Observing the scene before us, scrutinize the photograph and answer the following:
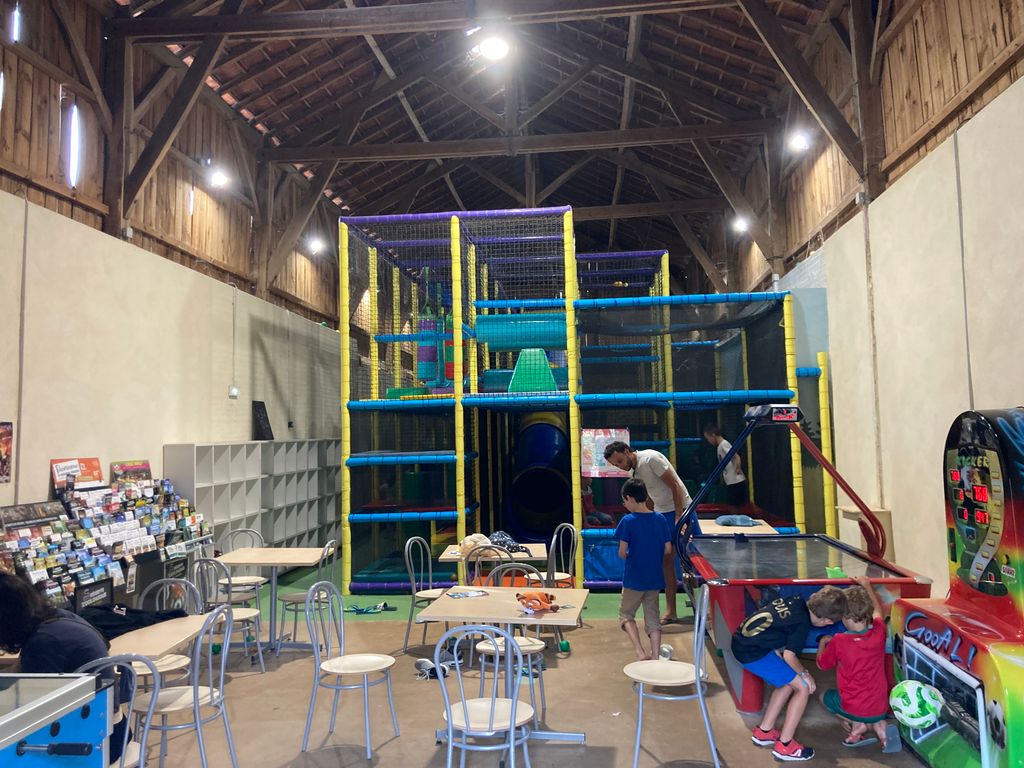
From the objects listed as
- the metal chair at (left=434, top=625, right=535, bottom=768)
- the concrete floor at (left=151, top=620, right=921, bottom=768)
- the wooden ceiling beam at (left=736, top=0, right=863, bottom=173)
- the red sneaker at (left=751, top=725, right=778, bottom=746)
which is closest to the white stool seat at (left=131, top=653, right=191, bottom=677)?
the concrete floor at (left=151, top=620, right=921, bottom=768)

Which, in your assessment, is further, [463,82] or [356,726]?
[463,82]

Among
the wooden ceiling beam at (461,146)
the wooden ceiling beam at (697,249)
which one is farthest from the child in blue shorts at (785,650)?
the wooden ceiling beam at (697,249)

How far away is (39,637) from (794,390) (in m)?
6.55

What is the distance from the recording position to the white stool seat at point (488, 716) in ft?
10.2

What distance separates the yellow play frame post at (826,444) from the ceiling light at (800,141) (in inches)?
114

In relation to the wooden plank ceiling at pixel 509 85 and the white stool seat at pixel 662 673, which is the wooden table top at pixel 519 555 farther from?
the wooden plank ceiling at pixel 509 85

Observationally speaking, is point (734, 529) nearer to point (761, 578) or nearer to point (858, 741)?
Result: point (761, 578)

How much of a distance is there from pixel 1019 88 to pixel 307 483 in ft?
29.4

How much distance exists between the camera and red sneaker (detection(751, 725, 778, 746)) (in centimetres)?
381

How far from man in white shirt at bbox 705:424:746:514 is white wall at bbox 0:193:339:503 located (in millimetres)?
5887

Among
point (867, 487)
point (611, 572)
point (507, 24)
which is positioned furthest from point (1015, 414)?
point (507, 24)

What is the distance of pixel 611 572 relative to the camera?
7.71m

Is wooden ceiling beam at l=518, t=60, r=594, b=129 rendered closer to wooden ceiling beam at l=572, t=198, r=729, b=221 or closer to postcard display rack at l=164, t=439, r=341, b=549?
wooden ceiling beam at l=572, t=198, r=729, b=221

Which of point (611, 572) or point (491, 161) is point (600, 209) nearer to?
point (491, 161)
